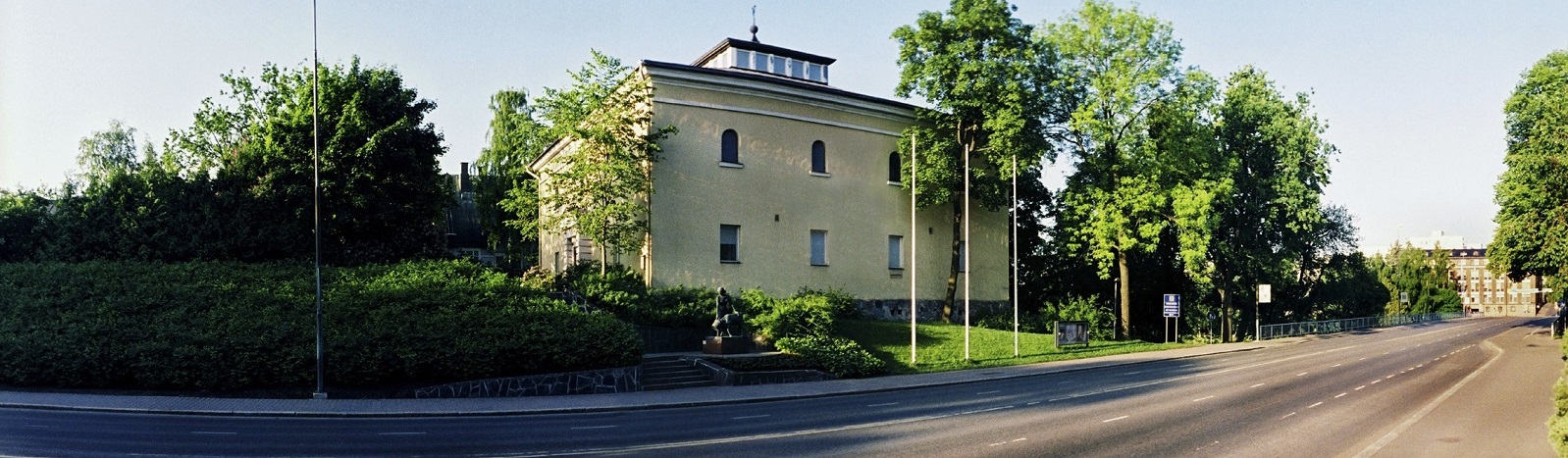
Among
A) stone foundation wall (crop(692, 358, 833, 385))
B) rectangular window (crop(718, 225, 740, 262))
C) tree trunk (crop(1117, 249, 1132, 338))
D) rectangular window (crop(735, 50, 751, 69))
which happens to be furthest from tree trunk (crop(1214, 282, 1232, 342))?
stone foundation wall (crop(692, 358, 833, 385))

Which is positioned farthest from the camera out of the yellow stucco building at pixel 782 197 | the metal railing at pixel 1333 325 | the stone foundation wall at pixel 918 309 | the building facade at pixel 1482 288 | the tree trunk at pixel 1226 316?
the building facade at pixel 1482 288

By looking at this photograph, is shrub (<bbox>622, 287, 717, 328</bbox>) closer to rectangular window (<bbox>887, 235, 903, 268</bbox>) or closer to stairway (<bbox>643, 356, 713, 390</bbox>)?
stairway (<bbox>643, 356, 713, 390</bbox>)

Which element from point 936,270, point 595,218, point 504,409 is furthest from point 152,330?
point 936,270

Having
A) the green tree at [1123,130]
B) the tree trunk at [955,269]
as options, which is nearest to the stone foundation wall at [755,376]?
the tree trunk at [955,269]

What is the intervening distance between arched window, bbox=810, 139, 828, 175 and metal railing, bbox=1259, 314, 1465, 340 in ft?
95.2

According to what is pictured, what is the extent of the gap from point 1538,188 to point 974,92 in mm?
24921

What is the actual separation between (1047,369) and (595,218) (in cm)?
1582

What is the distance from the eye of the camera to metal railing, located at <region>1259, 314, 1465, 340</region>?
56.7 metres

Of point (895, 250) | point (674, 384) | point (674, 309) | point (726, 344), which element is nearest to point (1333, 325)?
point (895, 250)

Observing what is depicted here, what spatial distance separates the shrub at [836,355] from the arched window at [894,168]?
46.0ft

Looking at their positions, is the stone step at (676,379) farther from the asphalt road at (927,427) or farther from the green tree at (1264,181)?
the green tree at (1264,181)

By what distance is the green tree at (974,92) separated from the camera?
40.5 meters

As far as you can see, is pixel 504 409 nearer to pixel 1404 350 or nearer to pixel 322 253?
pixel 322 253

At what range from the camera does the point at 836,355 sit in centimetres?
2895
